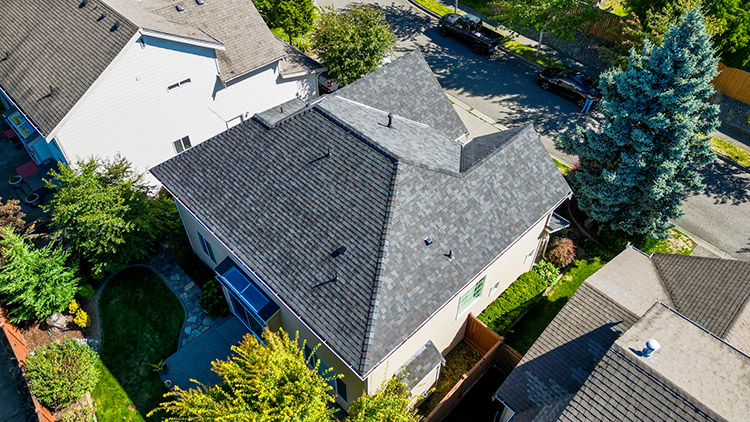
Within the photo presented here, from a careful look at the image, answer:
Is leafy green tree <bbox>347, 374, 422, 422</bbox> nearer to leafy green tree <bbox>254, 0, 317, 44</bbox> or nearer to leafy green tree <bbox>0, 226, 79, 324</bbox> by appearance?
leafy green tree <bbox>0, 226, 79, 324</bbox>

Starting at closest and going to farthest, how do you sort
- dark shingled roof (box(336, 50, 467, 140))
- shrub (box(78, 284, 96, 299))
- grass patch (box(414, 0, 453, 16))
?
shrub (box(78, 284, 96, 299)), dark shingled roof (box(336, 50, 467, 140)), grass patch (box(414, 0, 453, 16))

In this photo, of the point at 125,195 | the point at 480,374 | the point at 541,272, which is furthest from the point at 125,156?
the point at 541,272

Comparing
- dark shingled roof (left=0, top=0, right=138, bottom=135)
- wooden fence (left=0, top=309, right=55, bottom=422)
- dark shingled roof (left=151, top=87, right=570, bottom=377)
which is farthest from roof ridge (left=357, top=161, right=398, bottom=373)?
dark shingled roof (left=0, top=0, right=138, bottom=135)

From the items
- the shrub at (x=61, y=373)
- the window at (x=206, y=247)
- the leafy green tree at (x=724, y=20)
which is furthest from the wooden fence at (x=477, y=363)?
the leafy green tree at (x=724, y=20)

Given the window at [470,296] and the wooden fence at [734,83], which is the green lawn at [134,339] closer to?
the window at [470,296]

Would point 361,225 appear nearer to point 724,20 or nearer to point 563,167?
point 563,167

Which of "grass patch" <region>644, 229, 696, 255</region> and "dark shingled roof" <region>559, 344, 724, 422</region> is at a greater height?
"dark shingled roof" <region>559, 344, 724, 422</region>
